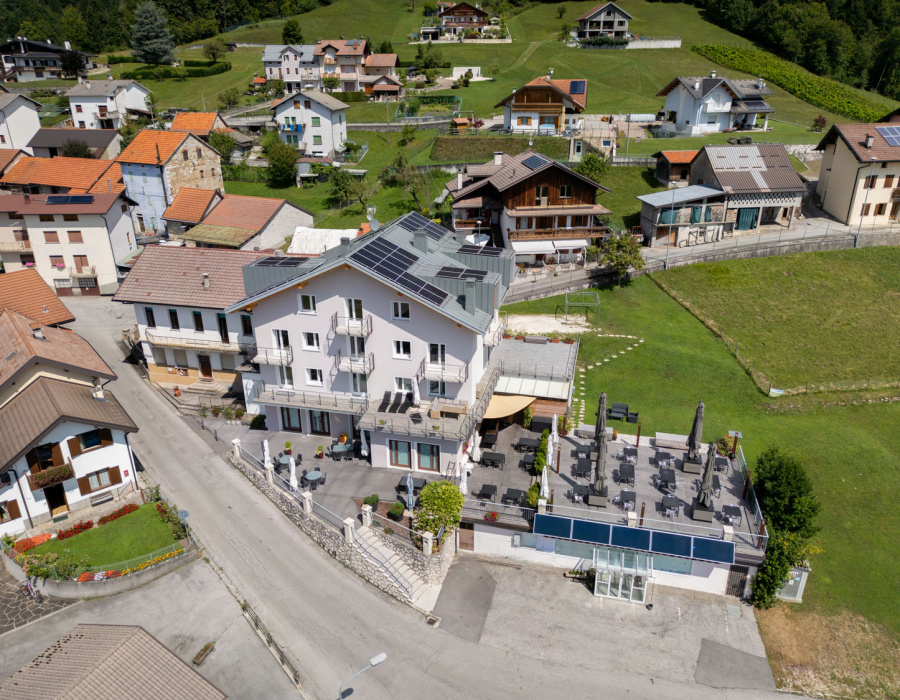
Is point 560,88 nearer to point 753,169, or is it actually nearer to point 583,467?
point 753,169

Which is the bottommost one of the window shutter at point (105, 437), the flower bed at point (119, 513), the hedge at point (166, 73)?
the flower bed at point (119, 513)

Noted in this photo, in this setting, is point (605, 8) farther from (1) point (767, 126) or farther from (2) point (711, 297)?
(2) point (711, 297)

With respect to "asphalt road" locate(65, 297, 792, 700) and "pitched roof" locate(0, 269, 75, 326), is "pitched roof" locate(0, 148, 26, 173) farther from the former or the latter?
"asphalt road" locate(65, 297, 792, 700)

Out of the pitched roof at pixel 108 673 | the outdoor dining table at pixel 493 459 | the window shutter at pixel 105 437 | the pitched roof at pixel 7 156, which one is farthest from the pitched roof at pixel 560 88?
the pitched roof at pixel 108 673

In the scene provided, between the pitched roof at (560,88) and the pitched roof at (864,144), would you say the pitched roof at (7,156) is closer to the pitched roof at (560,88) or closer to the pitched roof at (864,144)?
the pitched roof at (560,88)

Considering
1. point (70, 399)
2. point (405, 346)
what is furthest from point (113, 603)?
point (405, 346)

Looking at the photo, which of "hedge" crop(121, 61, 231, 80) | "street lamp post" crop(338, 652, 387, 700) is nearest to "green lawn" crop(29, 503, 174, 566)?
"street lamp post" crop(338, 652, 387, 700)

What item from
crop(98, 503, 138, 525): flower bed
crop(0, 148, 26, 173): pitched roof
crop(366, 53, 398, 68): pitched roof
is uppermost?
crop(366, 53, 398, 68): pitched roof
